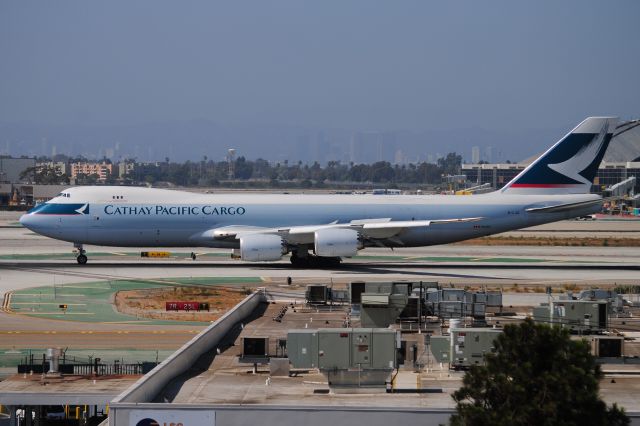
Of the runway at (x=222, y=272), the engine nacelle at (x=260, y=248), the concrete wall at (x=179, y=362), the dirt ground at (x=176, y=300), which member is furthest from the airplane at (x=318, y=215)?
the concrete wall at (x=179, y=362)

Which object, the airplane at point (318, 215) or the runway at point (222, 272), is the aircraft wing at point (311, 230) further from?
the runway at point (222, 272)

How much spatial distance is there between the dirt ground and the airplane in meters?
9.62

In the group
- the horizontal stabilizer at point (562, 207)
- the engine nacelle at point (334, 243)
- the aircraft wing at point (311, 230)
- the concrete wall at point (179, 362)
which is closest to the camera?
the concrete wall at point (179, 362)

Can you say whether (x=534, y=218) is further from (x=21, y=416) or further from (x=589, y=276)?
(x=21, y=416)

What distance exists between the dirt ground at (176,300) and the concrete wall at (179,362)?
12.1 meters

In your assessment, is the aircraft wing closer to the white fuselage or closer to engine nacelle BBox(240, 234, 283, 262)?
the white fuselage

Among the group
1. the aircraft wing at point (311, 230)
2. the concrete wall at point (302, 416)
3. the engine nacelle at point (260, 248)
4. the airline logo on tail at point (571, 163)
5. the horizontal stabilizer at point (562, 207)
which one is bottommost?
the concrete wall at point (302, 416)

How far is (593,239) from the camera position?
106000mm

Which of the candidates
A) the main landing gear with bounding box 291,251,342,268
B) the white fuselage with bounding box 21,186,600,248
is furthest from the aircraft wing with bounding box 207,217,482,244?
the main landing gear with bounding box 291,251,342,268

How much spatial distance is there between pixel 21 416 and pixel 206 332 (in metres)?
6.59

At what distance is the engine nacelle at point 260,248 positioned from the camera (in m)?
66.8

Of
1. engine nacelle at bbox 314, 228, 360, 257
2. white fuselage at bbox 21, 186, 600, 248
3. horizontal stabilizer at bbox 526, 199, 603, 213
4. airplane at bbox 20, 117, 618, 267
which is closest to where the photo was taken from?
engine nacelle at bbox 314, 228, 360, 257

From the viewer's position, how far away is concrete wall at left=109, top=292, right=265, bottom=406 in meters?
22.1

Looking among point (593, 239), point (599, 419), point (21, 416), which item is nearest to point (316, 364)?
point (599, 419)
